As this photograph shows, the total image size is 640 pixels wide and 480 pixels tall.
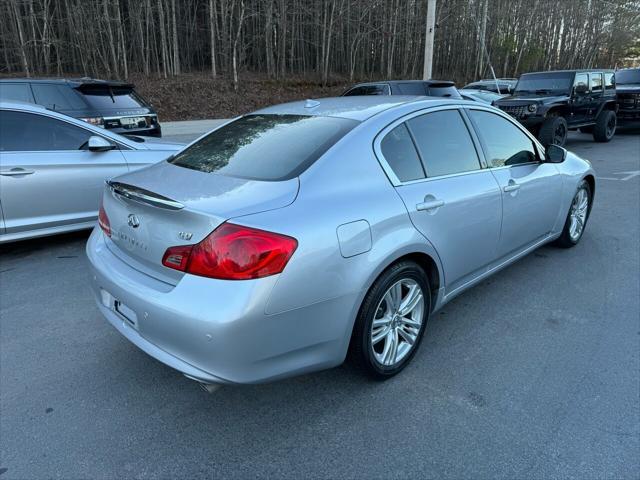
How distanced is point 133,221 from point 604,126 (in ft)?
42.5

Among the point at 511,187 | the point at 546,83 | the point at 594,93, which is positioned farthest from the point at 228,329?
the point at 594,93

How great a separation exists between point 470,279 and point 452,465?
4.68ft

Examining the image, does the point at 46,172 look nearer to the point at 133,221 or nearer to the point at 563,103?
the point at 133,221

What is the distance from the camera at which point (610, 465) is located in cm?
211

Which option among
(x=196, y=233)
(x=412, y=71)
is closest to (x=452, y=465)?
(x=196, y=233)

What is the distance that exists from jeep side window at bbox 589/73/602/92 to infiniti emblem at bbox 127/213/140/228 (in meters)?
12.0

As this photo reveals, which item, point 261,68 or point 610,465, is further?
point 261,68

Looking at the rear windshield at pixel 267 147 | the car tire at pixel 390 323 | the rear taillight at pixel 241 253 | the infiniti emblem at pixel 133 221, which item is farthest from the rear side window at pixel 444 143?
the infiniti emblem at pixel 133 221

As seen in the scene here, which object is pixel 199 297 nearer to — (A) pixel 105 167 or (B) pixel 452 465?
(B) pixel 452 465

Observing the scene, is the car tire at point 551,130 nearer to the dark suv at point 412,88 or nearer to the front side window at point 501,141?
the dark suv at point 412,88

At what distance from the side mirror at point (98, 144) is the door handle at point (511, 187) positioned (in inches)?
154

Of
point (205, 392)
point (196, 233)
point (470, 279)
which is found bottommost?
point (205, 392)

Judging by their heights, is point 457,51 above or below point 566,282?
above

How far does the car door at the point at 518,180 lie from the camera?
3422mm
